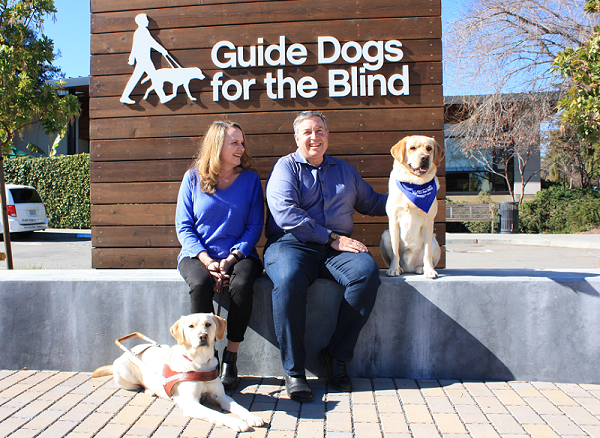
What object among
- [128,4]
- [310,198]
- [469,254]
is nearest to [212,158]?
[310,198]

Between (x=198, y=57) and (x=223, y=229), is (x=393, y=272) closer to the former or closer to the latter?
(x=223, y=229)

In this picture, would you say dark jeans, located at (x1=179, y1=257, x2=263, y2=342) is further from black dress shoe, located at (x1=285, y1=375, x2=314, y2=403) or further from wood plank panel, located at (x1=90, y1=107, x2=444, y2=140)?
wood plank panel, located at (x1=90, y1=107, x2=444, y2=140)

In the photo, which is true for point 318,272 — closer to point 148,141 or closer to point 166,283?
point 166,283

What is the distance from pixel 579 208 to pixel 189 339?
50.5ft

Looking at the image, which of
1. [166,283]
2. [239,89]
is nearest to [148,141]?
[239,89]

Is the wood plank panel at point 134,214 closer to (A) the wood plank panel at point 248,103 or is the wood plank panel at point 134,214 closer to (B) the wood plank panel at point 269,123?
(B) the wood plank panel at point 269,123

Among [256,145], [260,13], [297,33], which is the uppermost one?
[260,13]

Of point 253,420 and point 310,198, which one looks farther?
point 310,198

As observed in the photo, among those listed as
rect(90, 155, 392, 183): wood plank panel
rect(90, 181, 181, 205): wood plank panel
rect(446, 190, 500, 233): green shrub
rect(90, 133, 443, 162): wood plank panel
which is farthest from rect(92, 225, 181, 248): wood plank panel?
rect(446, 190, 500, 233): green shrub

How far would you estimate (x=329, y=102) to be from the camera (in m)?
3.79

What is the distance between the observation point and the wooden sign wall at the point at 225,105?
3744mm

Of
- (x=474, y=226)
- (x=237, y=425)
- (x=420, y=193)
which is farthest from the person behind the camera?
(x=474, y=226)

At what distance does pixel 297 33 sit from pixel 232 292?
2.31 m

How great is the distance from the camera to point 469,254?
10.2 m
